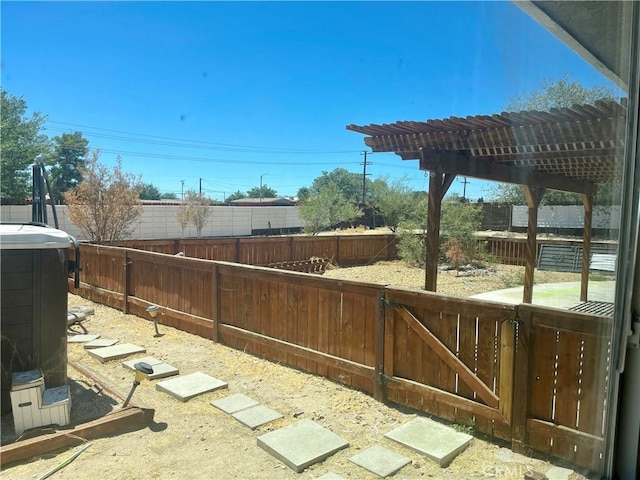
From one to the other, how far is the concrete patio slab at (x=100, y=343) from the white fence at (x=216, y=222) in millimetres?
8319

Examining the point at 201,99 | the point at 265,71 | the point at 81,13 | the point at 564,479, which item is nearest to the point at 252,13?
the point at 81,13

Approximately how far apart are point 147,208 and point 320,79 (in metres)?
17.9

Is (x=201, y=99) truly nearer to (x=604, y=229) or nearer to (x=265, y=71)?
(x=265, y=71)

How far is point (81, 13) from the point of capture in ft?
6.45

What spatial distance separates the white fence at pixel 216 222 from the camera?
60.2 ft

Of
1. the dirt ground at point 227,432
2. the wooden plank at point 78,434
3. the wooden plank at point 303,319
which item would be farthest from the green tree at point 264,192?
the wooden plank at point 78,434

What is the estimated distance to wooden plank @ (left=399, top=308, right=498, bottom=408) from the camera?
2.69 meters

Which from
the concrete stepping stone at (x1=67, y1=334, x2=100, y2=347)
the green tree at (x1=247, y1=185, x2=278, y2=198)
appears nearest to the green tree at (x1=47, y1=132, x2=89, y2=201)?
the concrete stepping stone at (x1=67, y1=334, x2=100, y2=347)

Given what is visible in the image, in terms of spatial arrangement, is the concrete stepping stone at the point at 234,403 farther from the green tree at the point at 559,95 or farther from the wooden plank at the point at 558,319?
the green tree at the point at 559,95

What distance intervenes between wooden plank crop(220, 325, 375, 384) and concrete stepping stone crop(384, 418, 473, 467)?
2.07 ft

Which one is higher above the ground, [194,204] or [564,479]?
[194,204]

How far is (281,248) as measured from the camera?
1225 cm

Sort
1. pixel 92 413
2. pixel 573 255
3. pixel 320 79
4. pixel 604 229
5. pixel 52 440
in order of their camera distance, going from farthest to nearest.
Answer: pixel 320 79 → pixel 92 413 → pixel 52 440 → pixel 573 255 → pixel 604 229

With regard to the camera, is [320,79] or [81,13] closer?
[81,13]
